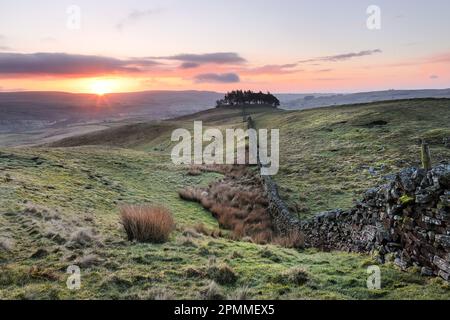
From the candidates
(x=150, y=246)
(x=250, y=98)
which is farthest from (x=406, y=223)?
(x=250, y=98)

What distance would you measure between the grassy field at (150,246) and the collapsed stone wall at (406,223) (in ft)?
1.56

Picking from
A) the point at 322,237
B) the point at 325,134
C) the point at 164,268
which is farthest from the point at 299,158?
the point at 164,268

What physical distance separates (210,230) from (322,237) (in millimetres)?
4832

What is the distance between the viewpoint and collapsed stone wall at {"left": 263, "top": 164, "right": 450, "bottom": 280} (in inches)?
333

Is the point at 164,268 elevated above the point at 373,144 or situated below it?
below

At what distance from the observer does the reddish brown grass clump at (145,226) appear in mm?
12742

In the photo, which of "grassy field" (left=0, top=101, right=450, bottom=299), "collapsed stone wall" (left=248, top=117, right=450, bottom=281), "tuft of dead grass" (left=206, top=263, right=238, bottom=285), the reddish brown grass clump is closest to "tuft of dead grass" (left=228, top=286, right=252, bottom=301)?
"grassy field" (left=0, top=101, right=450, bottom=299)

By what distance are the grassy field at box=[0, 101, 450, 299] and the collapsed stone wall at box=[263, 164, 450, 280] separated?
1.56 feet

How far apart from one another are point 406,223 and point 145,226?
27.3 feet

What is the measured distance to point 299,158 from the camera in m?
34.7

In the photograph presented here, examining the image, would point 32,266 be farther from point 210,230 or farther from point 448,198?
point 448,198

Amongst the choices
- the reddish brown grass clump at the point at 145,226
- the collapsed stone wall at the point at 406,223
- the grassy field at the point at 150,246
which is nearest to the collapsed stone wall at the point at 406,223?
the collapsed stone wall at the point at 406,223

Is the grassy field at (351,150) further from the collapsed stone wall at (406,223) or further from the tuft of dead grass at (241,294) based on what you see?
the tuft of dead grass at (241,294)

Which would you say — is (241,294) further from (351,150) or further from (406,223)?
(351,150)
